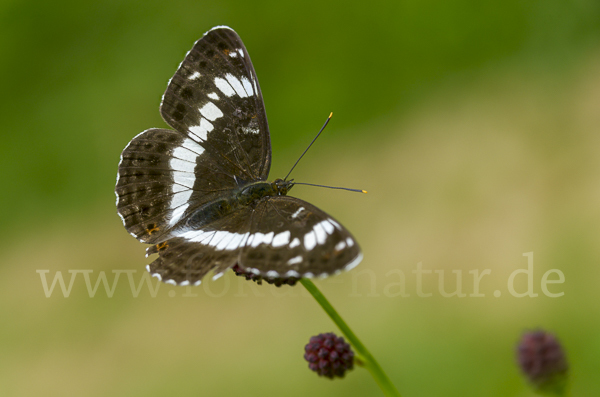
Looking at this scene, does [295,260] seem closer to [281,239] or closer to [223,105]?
[281,239]

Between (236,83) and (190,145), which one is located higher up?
(236,83)

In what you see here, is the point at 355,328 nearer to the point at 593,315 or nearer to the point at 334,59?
the point at 593,315

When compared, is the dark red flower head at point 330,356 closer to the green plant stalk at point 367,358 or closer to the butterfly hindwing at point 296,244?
the green plant stalk at point 367,358

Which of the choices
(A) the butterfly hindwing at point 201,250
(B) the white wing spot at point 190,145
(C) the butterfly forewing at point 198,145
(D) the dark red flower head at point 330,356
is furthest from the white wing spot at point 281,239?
(B) the white wing spot at point 190,145

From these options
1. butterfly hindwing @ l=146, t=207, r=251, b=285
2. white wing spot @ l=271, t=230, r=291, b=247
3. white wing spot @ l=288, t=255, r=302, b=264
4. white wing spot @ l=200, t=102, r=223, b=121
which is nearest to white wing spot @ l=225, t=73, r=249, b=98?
white wing spot @ l=200, t=102, r=223, b=121

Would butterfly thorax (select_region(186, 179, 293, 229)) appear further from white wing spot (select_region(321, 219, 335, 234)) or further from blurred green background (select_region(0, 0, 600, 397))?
blurred green background (select_region(0, 0, 600, 397))

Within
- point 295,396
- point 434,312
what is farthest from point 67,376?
→ point 434,312

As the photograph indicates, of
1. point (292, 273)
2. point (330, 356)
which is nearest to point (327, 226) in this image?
point (292, 273)
